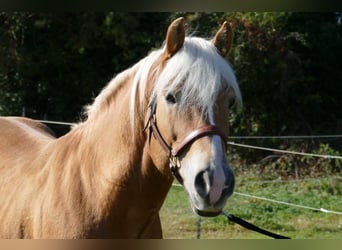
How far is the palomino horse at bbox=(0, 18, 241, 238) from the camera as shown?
158cm

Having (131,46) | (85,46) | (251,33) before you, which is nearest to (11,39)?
(85,46)

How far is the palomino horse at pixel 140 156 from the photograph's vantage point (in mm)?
1581

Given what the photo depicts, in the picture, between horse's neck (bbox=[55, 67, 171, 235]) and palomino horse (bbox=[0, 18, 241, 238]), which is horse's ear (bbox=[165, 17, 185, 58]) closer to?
palomino horse (bbox=[0, 18, 241, 238])

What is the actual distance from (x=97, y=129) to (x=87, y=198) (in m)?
Result: 0.29

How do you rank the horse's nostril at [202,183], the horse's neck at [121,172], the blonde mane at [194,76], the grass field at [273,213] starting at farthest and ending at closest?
the grass field at [273,213]
the horse's neck at [121,172]
the blonde mane at [194,76]
the horse's nostril at [202,183]

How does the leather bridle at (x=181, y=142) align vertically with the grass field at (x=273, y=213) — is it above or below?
above

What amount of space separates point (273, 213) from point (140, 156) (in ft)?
16.1

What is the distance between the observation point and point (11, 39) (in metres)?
9.85

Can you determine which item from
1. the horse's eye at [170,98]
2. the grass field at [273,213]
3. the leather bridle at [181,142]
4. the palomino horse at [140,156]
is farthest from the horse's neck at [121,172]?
the grass field at [273,213]

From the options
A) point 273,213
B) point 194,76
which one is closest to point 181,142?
point 194,76

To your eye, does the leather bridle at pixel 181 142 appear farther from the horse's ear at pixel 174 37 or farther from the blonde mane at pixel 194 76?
Answer: the horse's ear at pixel 174 37

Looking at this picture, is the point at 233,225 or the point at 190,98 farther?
the point at 233,225

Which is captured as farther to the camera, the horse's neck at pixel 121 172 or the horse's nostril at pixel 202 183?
the horse's neck at pixel 121 172

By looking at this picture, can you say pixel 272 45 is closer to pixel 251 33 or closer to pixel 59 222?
pixel 251 33
